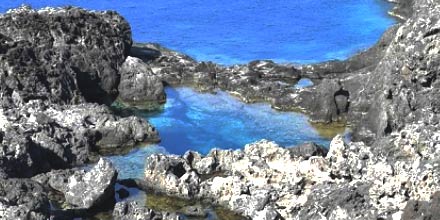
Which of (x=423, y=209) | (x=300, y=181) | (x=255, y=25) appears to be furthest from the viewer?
(x=255, y=25)

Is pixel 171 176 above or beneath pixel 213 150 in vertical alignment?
beneath

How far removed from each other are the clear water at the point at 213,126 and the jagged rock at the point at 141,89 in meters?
1.01

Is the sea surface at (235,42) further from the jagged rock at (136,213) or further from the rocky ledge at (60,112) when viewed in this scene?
the jagged rock at (136,213)

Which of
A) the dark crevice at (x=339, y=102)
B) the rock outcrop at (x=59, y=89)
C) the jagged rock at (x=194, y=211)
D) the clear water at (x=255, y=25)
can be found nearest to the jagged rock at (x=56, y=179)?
the rock outcrop at (x=59, y=89)

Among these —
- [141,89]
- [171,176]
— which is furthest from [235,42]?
[171,176]

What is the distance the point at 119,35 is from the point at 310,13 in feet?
96.9

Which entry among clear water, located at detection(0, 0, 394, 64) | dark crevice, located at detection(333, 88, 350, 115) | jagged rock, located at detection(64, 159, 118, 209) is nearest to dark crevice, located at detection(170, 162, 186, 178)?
jagged rock, located at detection(64, 159, 118, 209)

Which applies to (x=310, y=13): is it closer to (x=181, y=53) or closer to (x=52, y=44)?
(x=181, y=53)

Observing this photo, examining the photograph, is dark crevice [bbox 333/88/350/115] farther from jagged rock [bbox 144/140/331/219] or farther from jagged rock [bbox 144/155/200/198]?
jagged rock [bbox 144/155/200/198]

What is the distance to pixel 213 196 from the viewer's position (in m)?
32.9

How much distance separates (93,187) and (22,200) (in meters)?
4.65

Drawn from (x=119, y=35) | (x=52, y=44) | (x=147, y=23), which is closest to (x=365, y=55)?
(x=119, y=35)

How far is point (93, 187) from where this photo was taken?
32.0 meters

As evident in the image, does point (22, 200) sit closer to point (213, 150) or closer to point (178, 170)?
point (178, 170)
